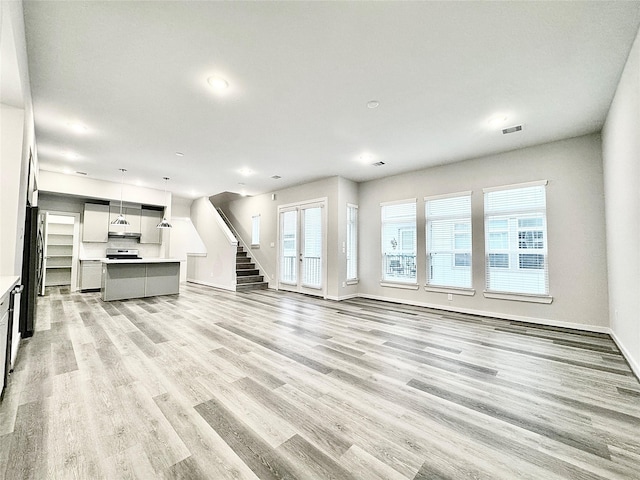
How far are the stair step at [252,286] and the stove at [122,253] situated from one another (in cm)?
335

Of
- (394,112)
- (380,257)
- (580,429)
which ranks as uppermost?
(394,112)

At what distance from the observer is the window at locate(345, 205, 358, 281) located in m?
6.61

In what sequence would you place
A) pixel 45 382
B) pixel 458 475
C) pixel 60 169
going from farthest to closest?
pixel 60 169 < pixel 45 382 < pixel 458 475

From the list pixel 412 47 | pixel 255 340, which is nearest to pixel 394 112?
pixel 412 47

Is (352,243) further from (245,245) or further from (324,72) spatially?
(324,72)

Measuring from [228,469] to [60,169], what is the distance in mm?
7800

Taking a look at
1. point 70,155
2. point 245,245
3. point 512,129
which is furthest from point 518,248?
point 70,155

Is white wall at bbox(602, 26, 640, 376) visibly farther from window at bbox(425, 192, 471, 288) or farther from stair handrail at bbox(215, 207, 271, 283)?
stair handrail at bbox(215, 207, 271, 283)

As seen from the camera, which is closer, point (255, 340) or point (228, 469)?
point (228, 469)

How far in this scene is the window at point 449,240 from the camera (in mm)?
5133

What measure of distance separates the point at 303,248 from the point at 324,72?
4836 mm

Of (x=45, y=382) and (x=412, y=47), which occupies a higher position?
(x=412, y=47)

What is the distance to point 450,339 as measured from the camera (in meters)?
3.53

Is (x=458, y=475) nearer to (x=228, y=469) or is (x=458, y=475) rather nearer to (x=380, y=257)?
(x=228, y=469)
